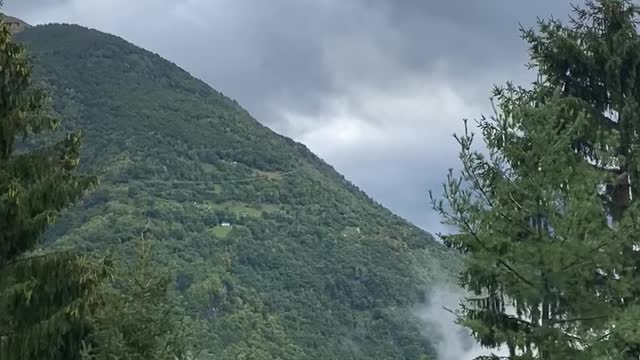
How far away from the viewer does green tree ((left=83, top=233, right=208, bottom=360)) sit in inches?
703

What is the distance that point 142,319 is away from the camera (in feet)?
62.8

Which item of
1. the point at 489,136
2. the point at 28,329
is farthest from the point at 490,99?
the point at 28,329

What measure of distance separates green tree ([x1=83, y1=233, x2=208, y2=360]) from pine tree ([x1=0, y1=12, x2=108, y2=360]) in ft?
11.7

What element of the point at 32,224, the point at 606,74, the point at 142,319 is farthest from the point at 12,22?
the point at 606,74

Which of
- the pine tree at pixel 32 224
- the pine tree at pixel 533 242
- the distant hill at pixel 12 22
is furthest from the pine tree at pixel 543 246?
the distant hill at pixel 12 22

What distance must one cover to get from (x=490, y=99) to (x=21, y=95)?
23.0 feet

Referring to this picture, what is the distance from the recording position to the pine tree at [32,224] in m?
13.3

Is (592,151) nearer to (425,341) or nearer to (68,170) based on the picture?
(68,170)

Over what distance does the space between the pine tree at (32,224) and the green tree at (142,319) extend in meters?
3.57

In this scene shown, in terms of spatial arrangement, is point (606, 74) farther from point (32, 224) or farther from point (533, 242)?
point (32, 224)

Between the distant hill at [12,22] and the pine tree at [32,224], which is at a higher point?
the distant hill at [12,22]

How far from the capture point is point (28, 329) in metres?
13.4

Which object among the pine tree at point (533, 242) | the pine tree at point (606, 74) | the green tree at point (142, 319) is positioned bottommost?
the green tree at point (142, 319)

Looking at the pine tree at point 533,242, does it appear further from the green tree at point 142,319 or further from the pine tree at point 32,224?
the green tree at point 142,319
